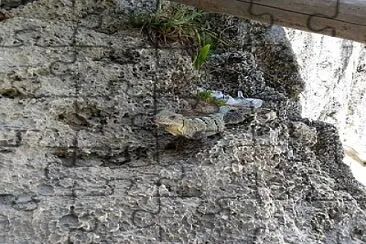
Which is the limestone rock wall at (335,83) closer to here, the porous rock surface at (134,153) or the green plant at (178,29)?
the green plant at (178,29)

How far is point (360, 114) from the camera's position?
4.56 m

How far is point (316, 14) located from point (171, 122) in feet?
1.65

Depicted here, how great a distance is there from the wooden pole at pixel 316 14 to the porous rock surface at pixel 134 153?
339 mm

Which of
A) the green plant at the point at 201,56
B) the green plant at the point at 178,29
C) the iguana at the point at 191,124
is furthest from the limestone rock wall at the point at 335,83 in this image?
the iguana at the point at 191,124

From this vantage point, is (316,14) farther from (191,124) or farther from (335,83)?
(335,83)

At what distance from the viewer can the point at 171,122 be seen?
2.08 metres

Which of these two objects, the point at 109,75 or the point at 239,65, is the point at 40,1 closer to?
the point at 109,75

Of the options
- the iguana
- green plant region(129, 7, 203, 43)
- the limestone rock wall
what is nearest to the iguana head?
the iguana

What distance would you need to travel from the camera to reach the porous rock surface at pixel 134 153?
177 centimetres

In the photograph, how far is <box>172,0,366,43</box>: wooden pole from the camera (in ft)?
6.27

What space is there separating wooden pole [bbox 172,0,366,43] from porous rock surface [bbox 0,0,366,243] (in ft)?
1.11

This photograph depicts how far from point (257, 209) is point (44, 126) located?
0.63m

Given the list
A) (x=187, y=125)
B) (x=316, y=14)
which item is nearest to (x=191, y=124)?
(x=187, y=125)

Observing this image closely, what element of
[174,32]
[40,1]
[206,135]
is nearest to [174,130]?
[206,135]
